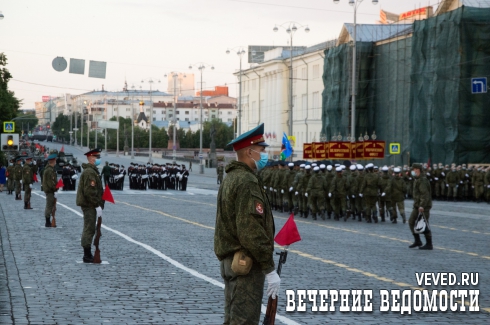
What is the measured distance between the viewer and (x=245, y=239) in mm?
6039

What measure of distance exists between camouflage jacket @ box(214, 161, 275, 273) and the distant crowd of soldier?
150ft

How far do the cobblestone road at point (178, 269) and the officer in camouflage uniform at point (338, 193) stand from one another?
2531 mm

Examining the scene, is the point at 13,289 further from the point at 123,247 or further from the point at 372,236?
the point at 372,236

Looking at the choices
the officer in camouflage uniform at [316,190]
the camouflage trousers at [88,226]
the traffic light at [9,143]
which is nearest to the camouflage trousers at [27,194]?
the officer in camouflage uniform at [316,190]

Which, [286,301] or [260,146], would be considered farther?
[286,301]

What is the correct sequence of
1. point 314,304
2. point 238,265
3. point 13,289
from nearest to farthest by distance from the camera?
point 238,265 < point 314,304 < point 13,289

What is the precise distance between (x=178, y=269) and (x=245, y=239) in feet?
26.6

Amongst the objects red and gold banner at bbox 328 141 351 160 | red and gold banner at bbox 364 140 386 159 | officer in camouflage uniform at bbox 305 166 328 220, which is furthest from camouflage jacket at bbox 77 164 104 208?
red and gold banner at bbox 328 141 351 160

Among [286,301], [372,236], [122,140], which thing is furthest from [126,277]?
[122,140]

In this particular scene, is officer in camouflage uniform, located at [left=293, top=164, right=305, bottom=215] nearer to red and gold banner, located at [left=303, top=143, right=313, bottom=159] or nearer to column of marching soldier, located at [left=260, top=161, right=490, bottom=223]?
column of marching soldier, located at [left=260, top=161, right=490, bottom=223]

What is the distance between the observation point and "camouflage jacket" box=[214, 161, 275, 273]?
6047mm

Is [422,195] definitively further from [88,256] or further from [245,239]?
[245,239]

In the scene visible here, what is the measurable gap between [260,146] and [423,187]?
1185 centimetres

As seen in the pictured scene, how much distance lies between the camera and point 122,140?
173500 mm
